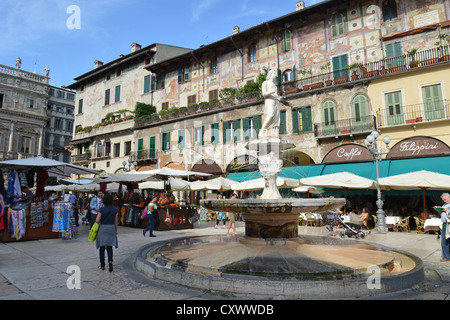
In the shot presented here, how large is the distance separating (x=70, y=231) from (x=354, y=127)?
54.3 ft

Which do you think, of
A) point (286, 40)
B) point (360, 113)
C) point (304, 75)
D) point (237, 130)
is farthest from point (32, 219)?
point (286, 40)

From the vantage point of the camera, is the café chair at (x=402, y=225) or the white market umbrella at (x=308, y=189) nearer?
the café chair at (x=402, y=225)

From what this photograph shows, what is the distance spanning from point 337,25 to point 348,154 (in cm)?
938

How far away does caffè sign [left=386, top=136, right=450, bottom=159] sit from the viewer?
1623cm

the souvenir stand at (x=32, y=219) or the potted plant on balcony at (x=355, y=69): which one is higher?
the potted plant on balcony at (x=355, y=69)

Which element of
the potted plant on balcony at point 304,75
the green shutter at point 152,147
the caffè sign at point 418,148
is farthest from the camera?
the green shutter at point 152,147

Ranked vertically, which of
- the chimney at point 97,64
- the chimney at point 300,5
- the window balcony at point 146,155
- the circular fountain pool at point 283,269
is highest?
the chimney at point 97,64

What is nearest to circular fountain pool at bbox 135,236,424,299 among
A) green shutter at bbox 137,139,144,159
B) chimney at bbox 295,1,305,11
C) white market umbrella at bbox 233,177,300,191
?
white market umbrella at bbox 233,177,300,191

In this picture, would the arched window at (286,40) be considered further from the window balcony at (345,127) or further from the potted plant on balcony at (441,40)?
the potted plant on balcony at (441,40)

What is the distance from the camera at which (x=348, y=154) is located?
18.9 meters

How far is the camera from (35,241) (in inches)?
367

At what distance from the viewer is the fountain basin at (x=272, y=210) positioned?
19.3 feet

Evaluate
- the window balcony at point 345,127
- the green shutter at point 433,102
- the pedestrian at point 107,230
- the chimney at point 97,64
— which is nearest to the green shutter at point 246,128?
the window balcony at point 345,127

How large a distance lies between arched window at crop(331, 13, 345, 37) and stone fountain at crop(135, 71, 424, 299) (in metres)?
15.9
